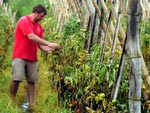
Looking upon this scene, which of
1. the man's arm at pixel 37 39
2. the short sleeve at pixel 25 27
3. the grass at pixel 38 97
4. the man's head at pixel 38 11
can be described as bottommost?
the grass at pixel 38 97

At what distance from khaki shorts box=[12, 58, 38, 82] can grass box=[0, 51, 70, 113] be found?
0.32 meters

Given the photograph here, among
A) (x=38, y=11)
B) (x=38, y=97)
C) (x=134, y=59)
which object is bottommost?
(x=38, y=97)

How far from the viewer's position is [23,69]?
6250 millimetres

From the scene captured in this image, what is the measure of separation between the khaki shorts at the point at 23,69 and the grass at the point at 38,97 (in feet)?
1.05

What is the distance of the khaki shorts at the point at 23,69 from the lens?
619 centimetres

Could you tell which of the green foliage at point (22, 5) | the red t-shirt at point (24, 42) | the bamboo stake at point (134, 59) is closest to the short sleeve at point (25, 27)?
the red t-shirt at point (24, 42)

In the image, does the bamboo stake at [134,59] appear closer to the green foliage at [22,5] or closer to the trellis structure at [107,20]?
the trellis structure at [107,20]

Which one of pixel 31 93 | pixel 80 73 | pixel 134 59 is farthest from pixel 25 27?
pixel 134 59

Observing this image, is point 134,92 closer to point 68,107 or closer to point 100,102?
point 100,102

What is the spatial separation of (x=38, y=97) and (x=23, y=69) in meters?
0.77

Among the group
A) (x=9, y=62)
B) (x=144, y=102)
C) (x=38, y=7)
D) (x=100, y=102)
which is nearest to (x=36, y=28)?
(x=38, y=7)

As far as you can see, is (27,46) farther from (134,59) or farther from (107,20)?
(134,59)

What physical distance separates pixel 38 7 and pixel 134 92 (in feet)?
7.88

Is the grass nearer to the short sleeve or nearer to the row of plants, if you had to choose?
the row of plants
